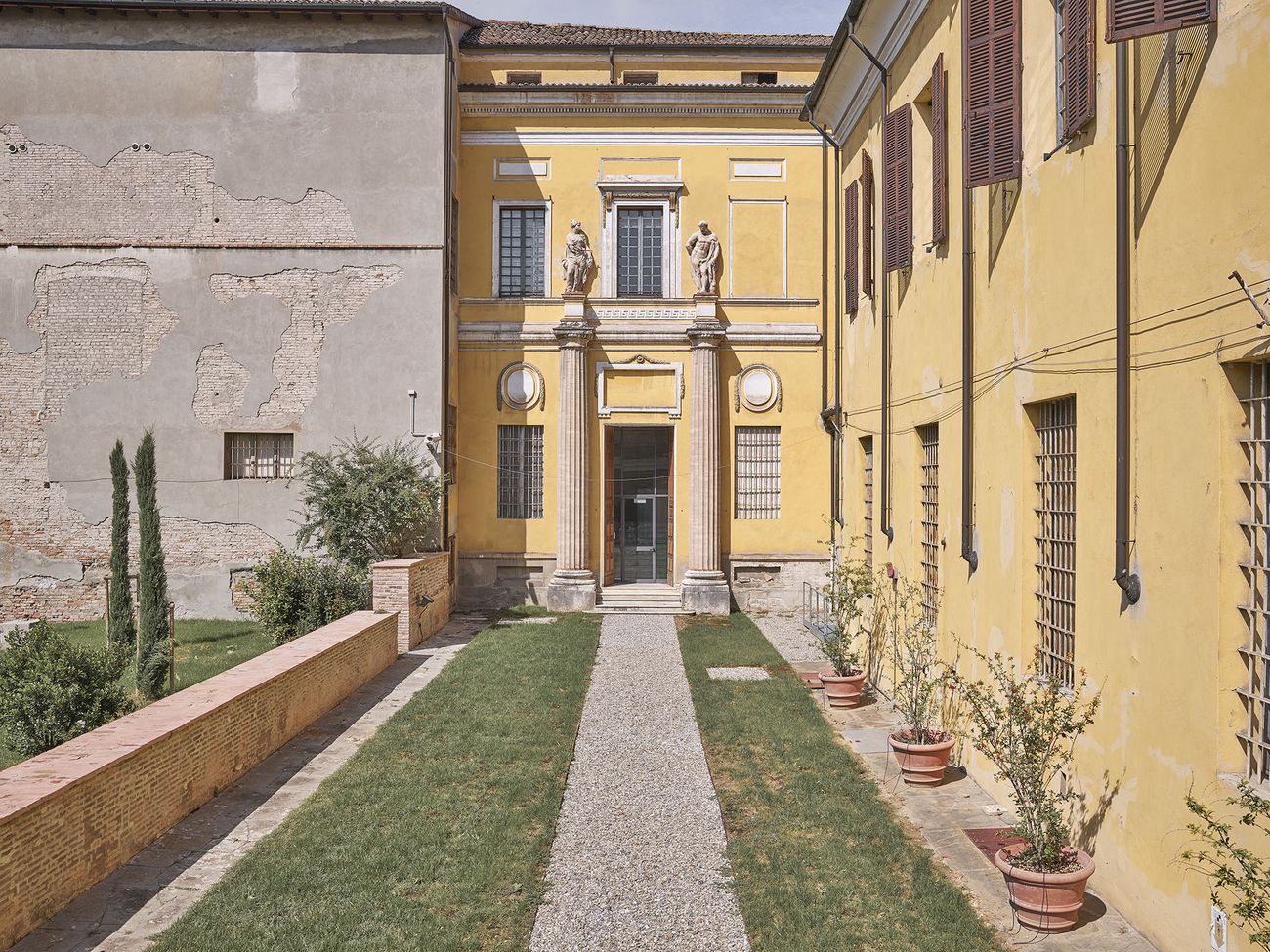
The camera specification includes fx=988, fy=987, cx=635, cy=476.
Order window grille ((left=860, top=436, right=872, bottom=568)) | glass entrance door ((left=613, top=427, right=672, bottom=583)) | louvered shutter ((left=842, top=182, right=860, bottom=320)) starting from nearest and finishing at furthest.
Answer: window grille ((left=860, top=436, right=872, bottom=568)) < louvered shutter ((left=842, top=182, right=860, bottom=320)) < glass entrance door ((left=613, top=427, right=672, bottom=583))

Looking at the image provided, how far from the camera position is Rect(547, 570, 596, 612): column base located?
17906mm

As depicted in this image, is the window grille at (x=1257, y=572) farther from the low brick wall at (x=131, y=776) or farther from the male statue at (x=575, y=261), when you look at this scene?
the male statue at (x=575, y=261)

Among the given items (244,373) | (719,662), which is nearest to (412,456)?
(244,373)

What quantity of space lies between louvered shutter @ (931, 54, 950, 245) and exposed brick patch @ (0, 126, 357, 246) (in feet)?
36.6

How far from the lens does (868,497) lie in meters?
12.9

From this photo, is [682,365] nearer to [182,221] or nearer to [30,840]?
[182,221]

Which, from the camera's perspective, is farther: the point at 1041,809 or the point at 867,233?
the point at 867,233

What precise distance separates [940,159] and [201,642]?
12.1m

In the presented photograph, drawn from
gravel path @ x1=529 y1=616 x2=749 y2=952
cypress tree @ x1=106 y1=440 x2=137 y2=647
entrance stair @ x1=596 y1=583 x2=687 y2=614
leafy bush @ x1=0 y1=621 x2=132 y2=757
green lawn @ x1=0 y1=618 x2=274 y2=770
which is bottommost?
gravel path @ x1=529 y1=616 x2=749 y2=952

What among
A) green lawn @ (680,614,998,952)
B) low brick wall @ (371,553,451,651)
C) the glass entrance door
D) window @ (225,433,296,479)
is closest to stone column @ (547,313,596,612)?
the glass entrance door

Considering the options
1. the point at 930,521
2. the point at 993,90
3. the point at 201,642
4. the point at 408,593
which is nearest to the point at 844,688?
the point at 930,521

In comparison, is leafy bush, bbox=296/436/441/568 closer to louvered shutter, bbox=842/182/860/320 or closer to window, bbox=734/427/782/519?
window, bbox=734/427/782/519

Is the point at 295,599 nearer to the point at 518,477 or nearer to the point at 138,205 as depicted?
the point at 518,477

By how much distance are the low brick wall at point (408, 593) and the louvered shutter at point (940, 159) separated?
8537mm
